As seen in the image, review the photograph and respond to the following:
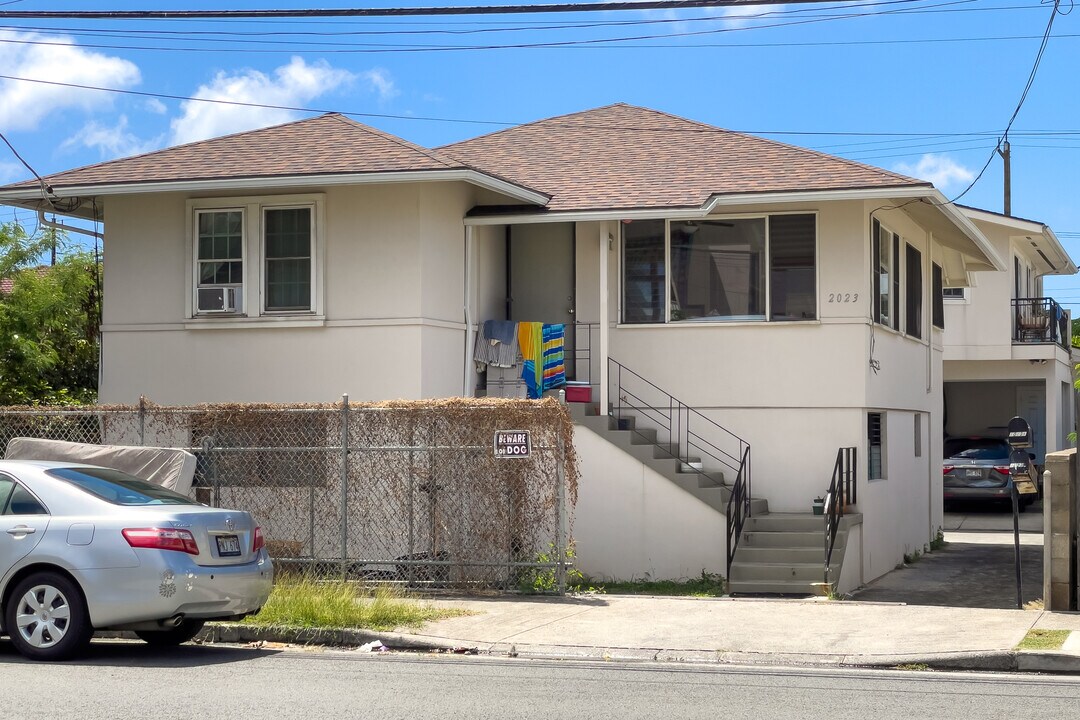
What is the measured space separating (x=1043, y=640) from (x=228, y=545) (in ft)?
20.9

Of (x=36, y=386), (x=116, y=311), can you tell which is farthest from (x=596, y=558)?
(x=36, y=386)

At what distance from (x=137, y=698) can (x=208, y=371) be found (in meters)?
9.18

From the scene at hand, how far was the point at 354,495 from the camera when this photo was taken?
14.0 m

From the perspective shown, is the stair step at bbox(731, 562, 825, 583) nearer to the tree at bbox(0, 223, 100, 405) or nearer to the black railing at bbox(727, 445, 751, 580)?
the black railing at bbox(727, 445, 751, 580)

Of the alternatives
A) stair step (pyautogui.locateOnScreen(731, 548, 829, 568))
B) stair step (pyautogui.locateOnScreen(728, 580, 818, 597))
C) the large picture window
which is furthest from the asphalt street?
the large picture window

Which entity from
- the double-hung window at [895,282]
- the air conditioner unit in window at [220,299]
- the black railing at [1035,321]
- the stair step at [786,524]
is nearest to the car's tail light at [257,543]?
the air conditioner unit in window at [220,299]

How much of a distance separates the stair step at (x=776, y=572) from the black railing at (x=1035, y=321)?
18.1 m

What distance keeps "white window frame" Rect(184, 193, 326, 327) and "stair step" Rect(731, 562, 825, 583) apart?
599cm

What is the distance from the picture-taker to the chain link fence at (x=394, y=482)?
13.4m

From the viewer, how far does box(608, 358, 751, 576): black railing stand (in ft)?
56.2

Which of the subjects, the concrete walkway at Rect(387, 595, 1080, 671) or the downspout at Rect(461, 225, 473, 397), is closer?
the concrete walkway at Rect(387, 595, 1080, 671)

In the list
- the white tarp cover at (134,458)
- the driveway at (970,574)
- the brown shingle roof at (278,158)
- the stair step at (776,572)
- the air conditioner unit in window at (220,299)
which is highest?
the brown shingle roof at (278,158)

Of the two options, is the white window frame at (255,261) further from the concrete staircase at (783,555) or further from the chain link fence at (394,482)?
the concrete staircase at (783,555)

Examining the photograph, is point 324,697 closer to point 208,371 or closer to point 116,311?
point 208,371
